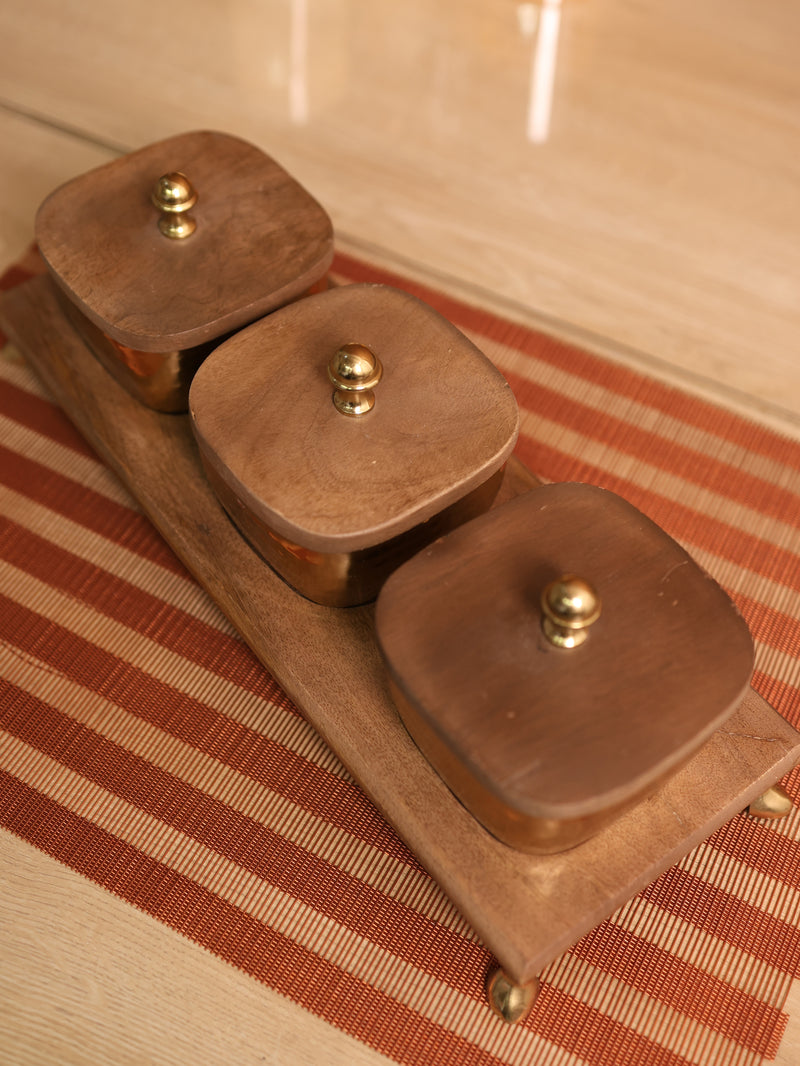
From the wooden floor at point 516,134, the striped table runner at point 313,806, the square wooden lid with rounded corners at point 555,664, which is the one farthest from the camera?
the wooden floor at point 516,134

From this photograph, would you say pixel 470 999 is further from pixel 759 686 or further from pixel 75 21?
pixel 75 21

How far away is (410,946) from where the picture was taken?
65 centimetres

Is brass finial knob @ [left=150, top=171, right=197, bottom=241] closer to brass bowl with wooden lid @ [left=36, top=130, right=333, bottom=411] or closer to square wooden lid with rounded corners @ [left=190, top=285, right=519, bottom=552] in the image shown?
brass bowl with wooden lid @ [left=36, top=130, right=333, bottom=411]

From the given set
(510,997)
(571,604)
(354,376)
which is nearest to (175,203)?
(354,376)

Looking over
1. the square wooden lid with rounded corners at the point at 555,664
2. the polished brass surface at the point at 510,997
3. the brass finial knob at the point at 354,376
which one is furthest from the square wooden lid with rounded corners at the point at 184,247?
the polished brass surface at the point at 510,997

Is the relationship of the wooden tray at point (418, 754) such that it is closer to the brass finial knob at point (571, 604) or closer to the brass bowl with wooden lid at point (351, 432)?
the brass bowl with wooden lid at point (351, 432)

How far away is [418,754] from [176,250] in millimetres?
367

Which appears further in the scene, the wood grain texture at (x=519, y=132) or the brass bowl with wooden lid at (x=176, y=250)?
the wood grain texture at (x=519, y=132)

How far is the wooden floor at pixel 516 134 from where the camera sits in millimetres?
971

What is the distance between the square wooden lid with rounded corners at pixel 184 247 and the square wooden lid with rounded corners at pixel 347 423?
0.04 meters

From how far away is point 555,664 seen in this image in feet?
1.74

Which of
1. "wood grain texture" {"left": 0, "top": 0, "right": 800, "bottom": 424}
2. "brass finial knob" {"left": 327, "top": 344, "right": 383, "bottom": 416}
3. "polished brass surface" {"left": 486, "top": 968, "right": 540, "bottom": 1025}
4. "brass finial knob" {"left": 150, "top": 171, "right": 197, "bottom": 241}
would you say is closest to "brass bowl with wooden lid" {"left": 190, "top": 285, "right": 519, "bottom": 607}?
"brass finial knob" {"left": 327, "top": 344, "right": 383, "bottom": 416}

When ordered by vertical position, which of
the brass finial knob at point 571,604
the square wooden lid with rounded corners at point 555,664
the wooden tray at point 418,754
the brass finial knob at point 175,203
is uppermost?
the brass finial knob at point 175,203

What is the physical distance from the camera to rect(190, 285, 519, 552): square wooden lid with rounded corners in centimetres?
58
